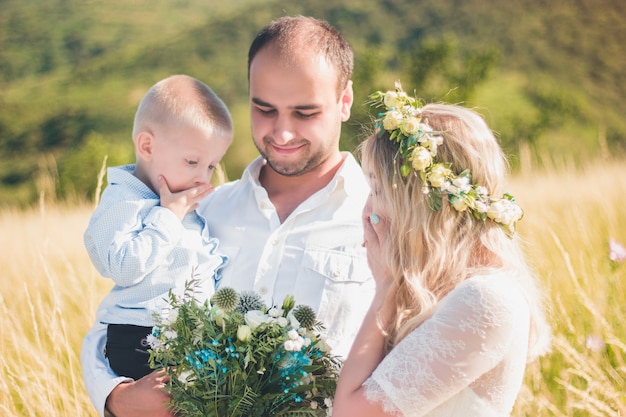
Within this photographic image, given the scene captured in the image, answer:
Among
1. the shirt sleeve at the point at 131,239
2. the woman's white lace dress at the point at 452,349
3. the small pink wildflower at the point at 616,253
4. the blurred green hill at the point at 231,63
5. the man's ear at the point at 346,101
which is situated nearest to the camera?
the woman's white lace dress at the point at 452,349

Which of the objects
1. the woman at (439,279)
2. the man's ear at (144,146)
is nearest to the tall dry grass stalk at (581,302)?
the woman at (439,279)

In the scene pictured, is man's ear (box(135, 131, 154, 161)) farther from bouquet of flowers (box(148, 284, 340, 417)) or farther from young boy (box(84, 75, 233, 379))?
bouquet of flowers (box(148, 284, 340, 417))

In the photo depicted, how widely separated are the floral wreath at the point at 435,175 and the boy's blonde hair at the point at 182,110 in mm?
976

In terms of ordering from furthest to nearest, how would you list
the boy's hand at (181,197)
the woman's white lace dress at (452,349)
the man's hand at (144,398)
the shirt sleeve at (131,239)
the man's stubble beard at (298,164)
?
1. the man's stubble beard at (298,164)
2. the boy's hand at (181,197)
3. the shirt sleeve at (131,239)
4. the man's hand at (144,398)
5. the woman's white lace dress at (452,349)

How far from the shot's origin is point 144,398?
2.84 m

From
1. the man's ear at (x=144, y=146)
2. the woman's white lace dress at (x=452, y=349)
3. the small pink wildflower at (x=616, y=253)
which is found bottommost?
the small pink wildflower at (x=616, y=253)

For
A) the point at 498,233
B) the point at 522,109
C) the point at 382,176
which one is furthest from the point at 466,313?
the point at 522,109

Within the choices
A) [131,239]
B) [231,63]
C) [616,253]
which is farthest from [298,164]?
[231,63]

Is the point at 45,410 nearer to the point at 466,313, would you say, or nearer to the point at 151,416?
the point at 151,416

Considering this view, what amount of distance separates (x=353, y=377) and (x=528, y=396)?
6.49 feet

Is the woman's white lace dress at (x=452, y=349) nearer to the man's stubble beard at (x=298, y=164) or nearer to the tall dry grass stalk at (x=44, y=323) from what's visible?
the man's stubble beard at (x=298, y=164)

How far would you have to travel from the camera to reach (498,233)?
8.67 ft

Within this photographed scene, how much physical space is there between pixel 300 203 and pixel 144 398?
1.30 metres

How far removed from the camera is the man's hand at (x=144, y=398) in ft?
9.17
